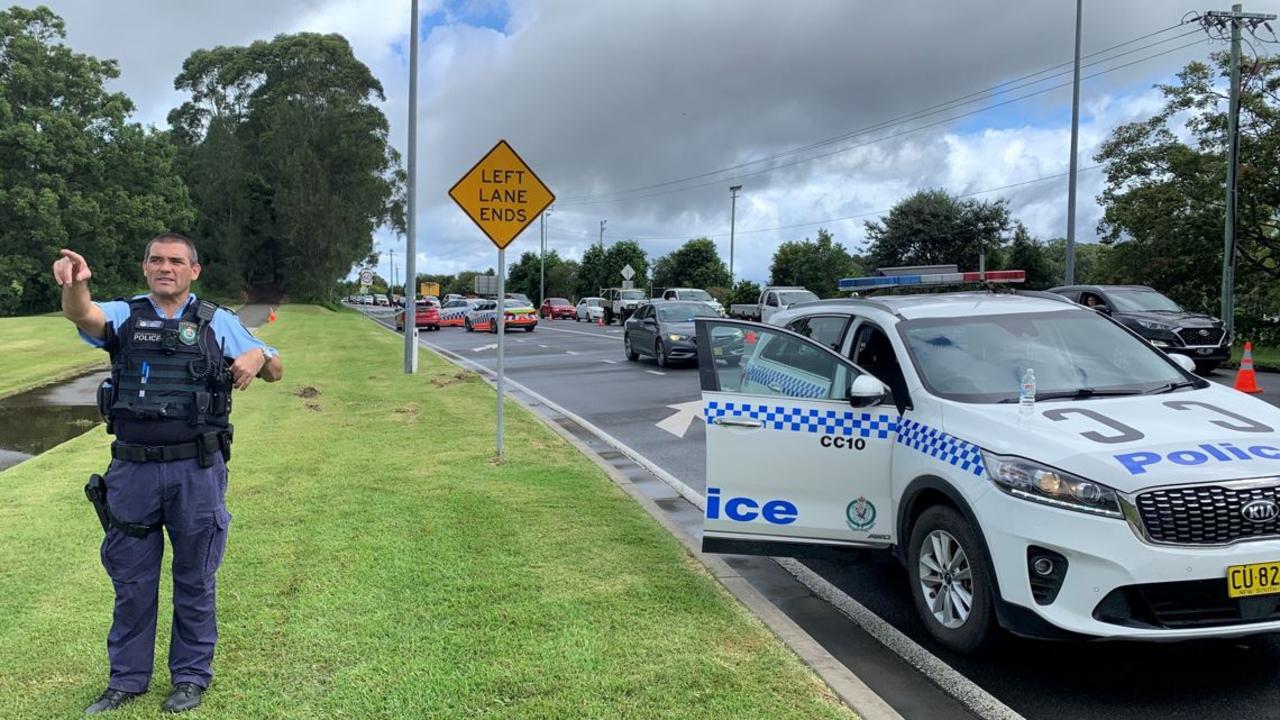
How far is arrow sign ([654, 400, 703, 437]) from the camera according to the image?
10.8 m

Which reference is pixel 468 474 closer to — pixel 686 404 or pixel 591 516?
pixel 591 516

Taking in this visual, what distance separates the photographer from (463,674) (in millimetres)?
3658

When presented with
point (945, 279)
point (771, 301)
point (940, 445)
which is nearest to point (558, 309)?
point (771, 301)

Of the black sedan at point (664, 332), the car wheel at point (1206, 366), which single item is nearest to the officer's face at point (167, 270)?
the black sedan at point (664, 332)

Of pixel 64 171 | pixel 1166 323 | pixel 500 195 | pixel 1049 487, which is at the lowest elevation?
pixel 1049 487

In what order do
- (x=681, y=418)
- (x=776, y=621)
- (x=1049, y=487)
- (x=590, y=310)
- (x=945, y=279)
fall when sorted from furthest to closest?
(x=590, y=310), (x=681, y=418), (x=945, y=279), (x=776, y=621), (x=1049, y=487)

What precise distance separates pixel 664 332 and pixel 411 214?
19.4ft

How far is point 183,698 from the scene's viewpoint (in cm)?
335

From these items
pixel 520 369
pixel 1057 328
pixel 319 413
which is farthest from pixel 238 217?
pixel 1057 328

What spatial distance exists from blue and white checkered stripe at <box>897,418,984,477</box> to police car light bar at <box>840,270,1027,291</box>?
13.8 feet

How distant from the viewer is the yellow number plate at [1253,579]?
3.39 meters

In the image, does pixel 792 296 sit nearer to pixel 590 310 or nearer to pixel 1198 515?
pixel 590 310

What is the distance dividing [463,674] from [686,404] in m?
9.57

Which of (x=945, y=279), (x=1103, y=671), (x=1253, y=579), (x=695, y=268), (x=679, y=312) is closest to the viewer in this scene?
(x=1253, y=579)
